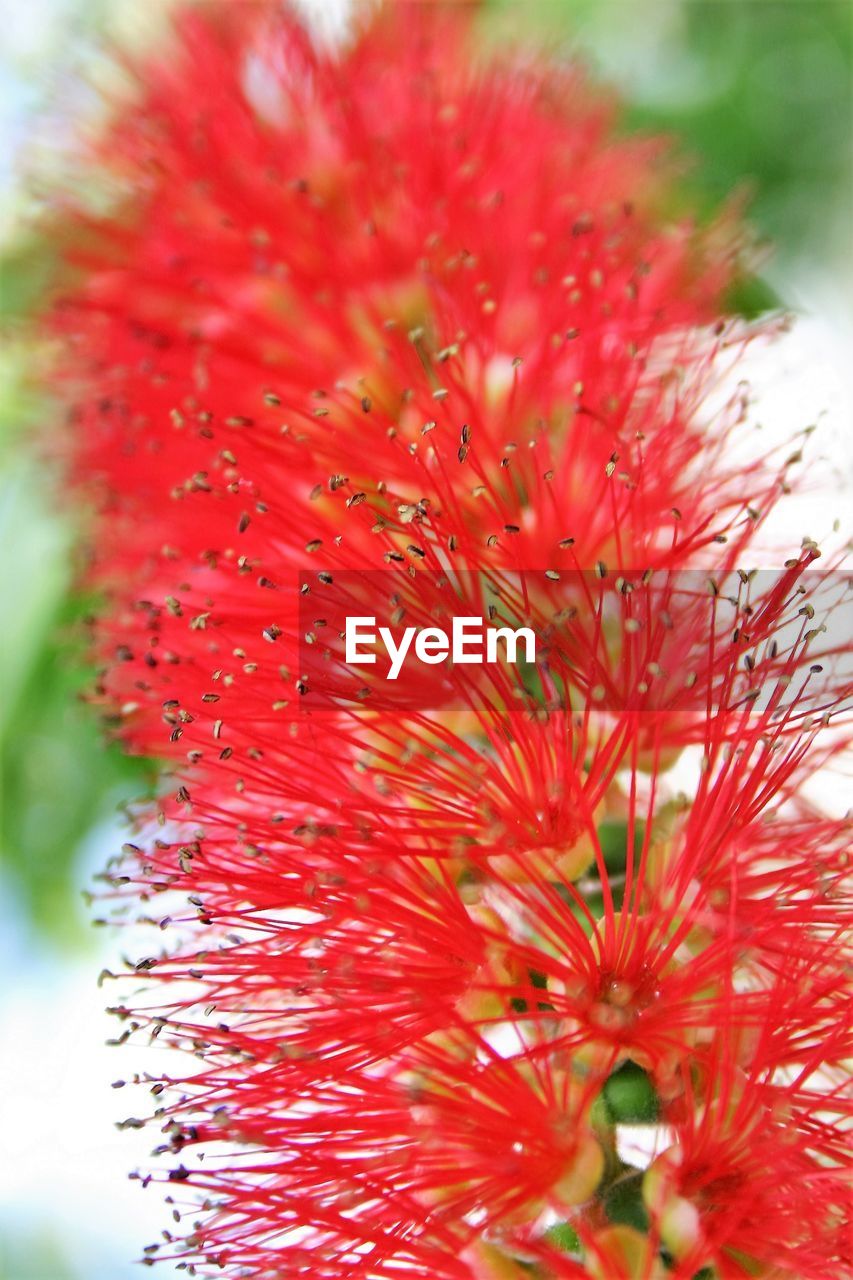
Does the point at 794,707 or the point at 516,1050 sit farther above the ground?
the point at 794,707

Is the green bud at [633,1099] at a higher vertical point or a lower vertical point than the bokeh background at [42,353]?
lower

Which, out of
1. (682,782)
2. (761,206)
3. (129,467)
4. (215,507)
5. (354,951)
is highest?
(761,206)

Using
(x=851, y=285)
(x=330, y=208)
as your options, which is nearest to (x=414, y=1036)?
(x=330, y=208)

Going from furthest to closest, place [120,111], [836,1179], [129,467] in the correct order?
1. [120,111]
2. [129,467]
3. [836,1179]

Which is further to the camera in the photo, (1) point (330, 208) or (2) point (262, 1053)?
(1) point (330, 208)

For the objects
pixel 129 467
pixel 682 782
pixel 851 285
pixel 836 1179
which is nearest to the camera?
pixel 836 1179

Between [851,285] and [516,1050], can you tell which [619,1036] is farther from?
[851,285]

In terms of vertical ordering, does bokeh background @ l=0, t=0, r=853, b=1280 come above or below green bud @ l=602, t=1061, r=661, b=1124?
above

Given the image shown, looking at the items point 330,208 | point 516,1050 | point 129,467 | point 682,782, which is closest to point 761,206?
point 330,208

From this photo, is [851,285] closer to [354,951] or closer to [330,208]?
[330,208]
